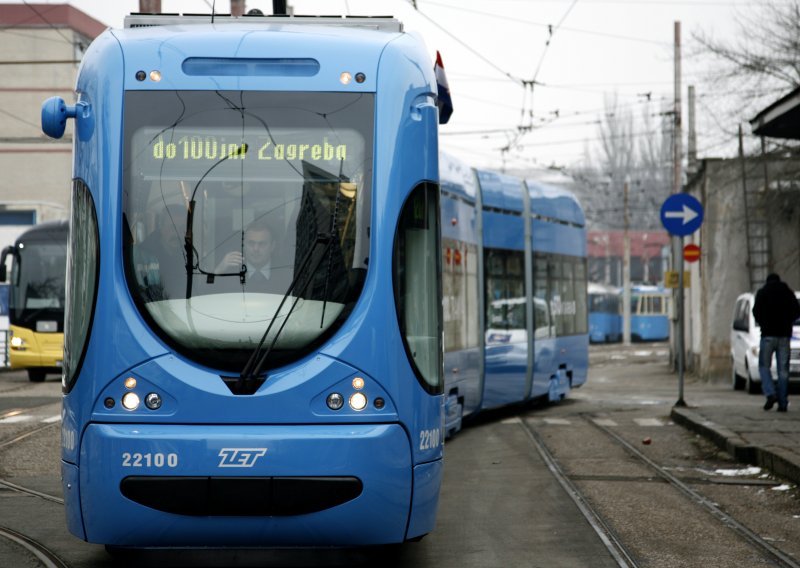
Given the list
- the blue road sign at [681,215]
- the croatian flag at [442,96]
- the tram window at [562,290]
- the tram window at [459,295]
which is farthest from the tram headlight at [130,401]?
the blue road sign at [681,215]

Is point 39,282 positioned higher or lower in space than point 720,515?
higher

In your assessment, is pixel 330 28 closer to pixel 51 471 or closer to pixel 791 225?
pixel 51 471

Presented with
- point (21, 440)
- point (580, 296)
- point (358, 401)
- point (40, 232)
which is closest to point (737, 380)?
point (580, 296)

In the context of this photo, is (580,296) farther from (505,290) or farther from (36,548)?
(36,548)

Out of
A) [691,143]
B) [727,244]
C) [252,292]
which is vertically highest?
[691,143]

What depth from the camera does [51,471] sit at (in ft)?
39.7

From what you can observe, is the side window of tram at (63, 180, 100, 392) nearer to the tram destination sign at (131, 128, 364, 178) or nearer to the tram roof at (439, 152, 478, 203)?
the tram destination sign at (131, 128, 364, 178)

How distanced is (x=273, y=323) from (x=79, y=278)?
1.05 meters

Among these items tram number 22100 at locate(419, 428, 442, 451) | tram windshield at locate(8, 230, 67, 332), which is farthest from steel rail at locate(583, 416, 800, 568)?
tram windshield at locate(8, 230, 67, 332)

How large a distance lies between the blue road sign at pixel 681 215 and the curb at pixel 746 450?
9.81 ft

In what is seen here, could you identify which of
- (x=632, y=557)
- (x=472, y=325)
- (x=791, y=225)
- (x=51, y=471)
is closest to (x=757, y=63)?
(x=791, y=225)

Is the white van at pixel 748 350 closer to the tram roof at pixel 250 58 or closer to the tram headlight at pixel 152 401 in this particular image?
the tram roof at pixel 250 58

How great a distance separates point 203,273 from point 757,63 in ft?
76.6

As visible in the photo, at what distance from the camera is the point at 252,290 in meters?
6.84
